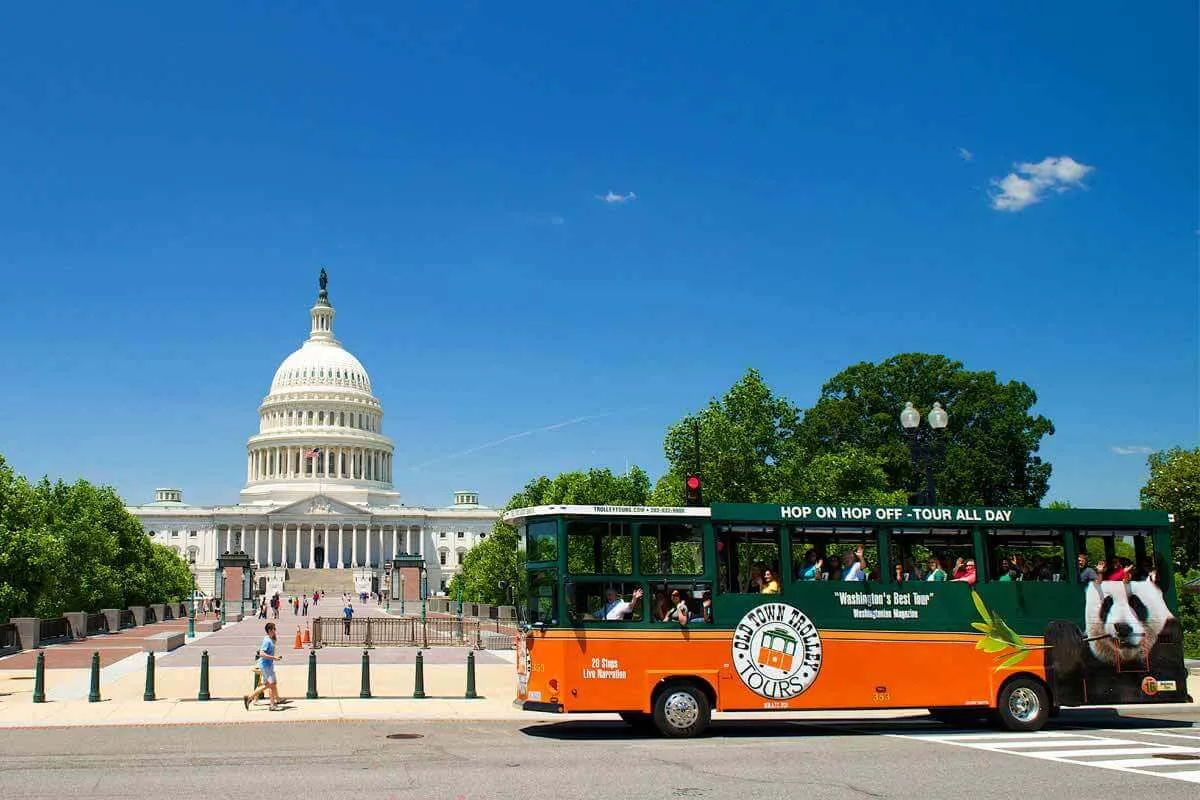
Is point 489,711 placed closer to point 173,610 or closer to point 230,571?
point 173,610

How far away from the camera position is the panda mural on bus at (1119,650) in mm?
19375

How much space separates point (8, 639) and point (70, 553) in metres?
13.7

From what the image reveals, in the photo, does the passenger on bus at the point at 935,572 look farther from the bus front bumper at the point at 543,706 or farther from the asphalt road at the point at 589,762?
the bus front bumper at the point at 543,706

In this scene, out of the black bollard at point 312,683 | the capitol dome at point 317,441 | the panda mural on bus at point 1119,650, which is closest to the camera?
the panda mural on bus at point 1119,650

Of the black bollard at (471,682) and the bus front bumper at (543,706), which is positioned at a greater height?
the bus front bumper at (543,706)

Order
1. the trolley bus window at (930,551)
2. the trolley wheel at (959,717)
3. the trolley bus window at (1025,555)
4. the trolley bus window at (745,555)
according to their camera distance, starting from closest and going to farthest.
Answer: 1. the trolley bus window at (745,555)
2. the trolley bus window at (930,551)
3. the trolley bus window at (1025,555)
4. the trolley wheel at (959,717)

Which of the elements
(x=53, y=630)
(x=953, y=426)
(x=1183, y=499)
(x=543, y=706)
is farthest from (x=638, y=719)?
(x=953, y=426)

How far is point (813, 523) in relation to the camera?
18469 millimetres

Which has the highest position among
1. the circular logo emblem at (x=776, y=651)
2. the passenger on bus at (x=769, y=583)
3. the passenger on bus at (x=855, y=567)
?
the passenger on bus at (x=855, y=567)

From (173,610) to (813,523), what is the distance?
243ft

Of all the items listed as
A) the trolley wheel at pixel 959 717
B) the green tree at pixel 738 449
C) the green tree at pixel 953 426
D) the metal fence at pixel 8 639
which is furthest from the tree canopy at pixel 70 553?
the green tree at pixel 953 426

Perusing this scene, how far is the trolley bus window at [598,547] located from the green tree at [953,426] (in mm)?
61061

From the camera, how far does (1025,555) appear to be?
19469mm

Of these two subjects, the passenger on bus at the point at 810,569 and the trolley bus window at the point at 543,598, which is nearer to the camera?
the trolley bus window at the point at 543,598
